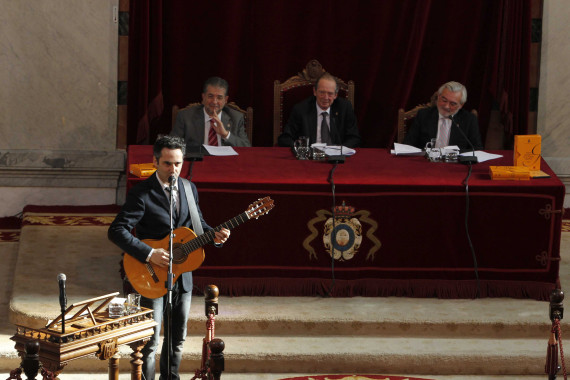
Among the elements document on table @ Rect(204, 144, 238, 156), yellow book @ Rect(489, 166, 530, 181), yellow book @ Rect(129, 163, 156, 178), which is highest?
document on table @ Rect(204, 144, 238, 156)

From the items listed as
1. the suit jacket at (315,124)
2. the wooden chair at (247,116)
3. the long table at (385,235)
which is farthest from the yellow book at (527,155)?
the wooden chair at (247,116)

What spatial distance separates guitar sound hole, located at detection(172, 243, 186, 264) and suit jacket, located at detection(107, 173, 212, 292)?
0.25ft

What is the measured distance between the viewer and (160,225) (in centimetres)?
538

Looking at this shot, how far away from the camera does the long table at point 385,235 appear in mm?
6539

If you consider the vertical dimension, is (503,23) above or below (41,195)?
above

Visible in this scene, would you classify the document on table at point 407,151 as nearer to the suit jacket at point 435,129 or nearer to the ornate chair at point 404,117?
the suit jacket at point 435,129

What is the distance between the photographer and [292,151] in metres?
7.59

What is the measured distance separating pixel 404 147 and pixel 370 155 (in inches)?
10.8

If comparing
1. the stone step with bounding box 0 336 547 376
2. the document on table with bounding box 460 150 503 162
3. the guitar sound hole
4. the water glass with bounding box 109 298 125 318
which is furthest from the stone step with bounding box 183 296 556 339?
the water glass with bounding box 109 298 125 318

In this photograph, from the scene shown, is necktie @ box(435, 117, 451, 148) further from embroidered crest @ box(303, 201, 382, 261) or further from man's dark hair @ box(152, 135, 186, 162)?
man's dark hair @ box(152, 135, 186, 162)

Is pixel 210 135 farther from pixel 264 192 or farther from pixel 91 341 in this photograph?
pixel 91 341

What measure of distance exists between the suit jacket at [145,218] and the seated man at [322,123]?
117 inches

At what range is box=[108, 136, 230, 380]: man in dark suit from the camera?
5.27 meters

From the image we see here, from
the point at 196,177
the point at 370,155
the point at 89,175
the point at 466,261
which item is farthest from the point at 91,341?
the point at 89,175
